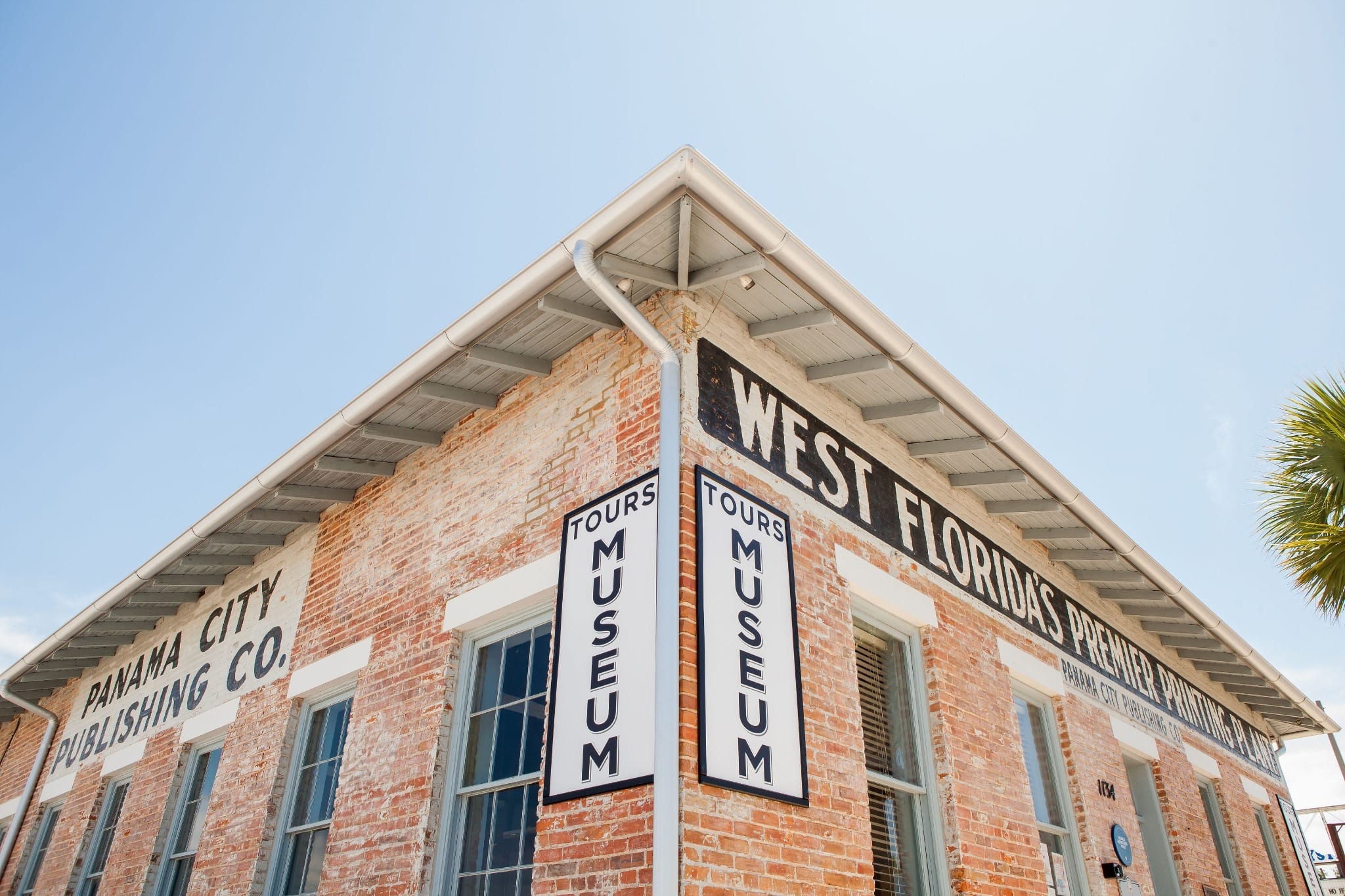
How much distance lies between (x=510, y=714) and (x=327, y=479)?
3195mm

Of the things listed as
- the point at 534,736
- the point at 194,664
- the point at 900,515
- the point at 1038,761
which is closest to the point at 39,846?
the point at 194,664

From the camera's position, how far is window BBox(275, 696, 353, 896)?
636cm

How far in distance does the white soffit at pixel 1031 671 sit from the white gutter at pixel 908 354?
4.42 ft

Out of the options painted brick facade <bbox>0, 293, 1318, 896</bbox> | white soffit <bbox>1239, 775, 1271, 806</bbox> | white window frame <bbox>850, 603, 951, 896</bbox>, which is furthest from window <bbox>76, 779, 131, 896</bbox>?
white soffit <bbox>1239, 775, 1271, 806</bbox>

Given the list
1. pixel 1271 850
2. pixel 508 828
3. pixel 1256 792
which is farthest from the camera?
pixel 1256 792

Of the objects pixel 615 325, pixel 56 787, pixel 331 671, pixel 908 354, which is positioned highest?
pixel 615 325

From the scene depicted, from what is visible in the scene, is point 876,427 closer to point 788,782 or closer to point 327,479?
point 788,782

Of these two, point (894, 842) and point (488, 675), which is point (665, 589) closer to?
point (488, 675)

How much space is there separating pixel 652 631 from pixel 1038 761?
4.81 meters

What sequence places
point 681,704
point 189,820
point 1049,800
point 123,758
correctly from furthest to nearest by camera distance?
1. point 123,758
2. point 189,820
3. point 1049,800
4. point 681,704

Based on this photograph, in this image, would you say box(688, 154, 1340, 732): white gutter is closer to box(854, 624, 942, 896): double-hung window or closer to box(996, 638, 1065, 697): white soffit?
box(996, 638, 1065, 697): white soffit

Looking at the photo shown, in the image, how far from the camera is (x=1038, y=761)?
7.62m

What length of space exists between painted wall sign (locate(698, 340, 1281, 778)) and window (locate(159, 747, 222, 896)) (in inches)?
220

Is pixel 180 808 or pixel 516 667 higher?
pixel 516 667
